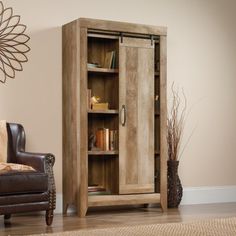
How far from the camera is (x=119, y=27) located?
5363mm

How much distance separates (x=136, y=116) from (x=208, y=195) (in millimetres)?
1531

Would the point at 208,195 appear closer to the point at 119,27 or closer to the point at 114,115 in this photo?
the point at 114,115

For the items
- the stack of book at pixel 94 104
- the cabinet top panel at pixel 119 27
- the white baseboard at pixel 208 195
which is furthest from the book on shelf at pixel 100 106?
the white baseboard at pixel 208 195

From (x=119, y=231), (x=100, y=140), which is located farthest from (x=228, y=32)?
(x=119, y=231)

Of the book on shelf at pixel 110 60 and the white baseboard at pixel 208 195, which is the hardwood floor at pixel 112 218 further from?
the book on shelf at pixel 110 60

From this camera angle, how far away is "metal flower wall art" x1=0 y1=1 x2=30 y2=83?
5.32 m

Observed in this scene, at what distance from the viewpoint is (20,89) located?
211 inches

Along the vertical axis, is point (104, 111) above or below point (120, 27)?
below

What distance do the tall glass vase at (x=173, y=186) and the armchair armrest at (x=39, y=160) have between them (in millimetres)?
1645

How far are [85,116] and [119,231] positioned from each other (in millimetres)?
4023

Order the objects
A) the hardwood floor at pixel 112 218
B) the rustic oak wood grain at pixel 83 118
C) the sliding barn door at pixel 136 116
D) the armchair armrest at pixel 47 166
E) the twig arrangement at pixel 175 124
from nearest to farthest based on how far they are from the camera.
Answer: the hardwood floor at pixel 112 218, the armchair armrest at pixel 47 166, the rustic oak wood grain at pixel 83 118, the sliding barn door at pixel 136 116, the twig arrangement at pixel 175 124

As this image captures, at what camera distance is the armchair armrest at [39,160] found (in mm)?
4645

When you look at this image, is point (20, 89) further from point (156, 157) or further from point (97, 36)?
point (156, 157)

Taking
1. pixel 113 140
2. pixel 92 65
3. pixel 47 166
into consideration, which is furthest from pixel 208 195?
pixel 47 166
